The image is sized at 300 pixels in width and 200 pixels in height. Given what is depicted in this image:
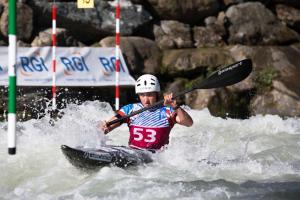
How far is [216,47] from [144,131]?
5.81 meters

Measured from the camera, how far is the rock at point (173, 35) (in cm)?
1064

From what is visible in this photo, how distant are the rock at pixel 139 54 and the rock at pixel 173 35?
1.08 ft

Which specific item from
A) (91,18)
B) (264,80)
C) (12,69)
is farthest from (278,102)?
(12,69)

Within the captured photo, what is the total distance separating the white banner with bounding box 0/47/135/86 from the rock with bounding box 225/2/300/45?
2.86 meters

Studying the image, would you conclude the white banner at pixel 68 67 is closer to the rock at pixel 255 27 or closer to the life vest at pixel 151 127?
the rock at pixel 255 27

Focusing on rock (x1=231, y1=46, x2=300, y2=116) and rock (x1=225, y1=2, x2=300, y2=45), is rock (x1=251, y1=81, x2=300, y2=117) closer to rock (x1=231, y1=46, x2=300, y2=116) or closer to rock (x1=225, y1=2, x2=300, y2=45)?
rock (x1=231, y1=46, x2=300, y2=116)

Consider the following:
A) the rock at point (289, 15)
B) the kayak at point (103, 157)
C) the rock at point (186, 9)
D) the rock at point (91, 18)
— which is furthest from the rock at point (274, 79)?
the kayak at point (103, 157)

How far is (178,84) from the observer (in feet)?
32.2

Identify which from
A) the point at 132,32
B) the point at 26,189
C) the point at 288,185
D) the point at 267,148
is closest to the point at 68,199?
the point at 26,189

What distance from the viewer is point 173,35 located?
35.6 feet

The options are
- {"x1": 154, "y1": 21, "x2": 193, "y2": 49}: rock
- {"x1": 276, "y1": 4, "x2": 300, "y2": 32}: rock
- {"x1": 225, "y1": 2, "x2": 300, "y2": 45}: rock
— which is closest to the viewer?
{"x1": 154, "y1": 21, "x2": 193, "y2": 49}: rock

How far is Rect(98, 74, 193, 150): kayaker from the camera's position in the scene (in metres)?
5.18

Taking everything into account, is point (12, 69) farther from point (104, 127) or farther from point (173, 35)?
point (173, 35)

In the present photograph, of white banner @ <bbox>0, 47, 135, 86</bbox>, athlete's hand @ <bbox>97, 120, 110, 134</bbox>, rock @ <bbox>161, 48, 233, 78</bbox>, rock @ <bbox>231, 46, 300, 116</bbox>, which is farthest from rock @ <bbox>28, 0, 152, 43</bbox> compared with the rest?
athlete's hand @ <bbox>97, 120, 110, 134</bbox>
